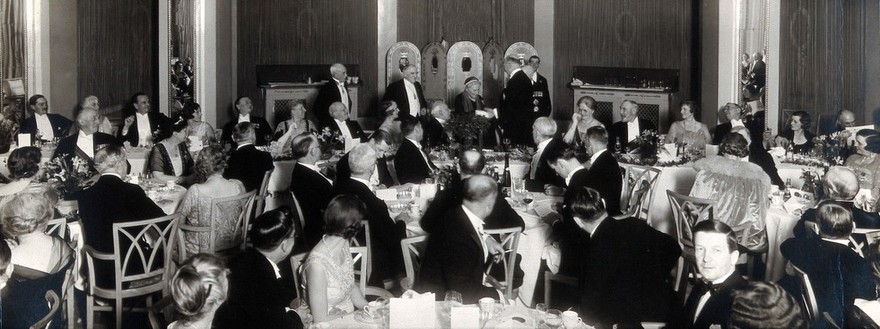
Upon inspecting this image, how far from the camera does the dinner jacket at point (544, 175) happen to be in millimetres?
6770

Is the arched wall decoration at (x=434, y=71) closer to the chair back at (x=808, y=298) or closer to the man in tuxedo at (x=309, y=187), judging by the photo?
the man in tuxedo at (x=309, y=187)

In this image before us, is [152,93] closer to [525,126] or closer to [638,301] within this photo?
[525,126]

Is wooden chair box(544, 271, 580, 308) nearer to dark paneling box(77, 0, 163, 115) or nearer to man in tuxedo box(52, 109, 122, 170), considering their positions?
man in tuxedo box(52, 109, 122, 170)

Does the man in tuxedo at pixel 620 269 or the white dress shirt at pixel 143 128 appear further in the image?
the white dress shirt at pixel 143 128

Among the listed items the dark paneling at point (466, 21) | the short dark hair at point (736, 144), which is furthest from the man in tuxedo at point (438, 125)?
the dark paneling at point (466, 21)

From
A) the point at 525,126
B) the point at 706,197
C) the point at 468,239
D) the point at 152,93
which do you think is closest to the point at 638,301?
the point at 468,239

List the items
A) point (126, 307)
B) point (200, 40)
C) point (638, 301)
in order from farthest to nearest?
point (200, 40)
point (126, 307)
point (638, 301)

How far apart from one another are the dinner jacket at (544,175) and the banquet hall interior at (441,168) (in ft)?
0.08

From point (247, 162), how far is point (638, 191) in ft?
10.5

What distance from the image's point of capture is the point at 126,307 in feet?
18.9

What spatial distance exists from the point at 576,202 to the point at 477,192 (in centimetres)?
53

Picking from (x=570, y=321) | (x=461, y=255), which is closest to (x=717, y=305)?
(x=570, y=321)

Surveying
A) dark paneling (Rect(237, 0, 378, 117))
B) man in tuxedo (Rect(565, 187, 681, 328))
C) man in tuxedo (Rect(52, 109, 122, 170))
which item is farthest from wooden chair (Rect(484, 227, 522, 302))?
dark paneling (Rect(237, 0, 378, 117))

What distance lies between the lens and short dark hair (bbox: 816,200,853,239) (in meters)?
3.91
